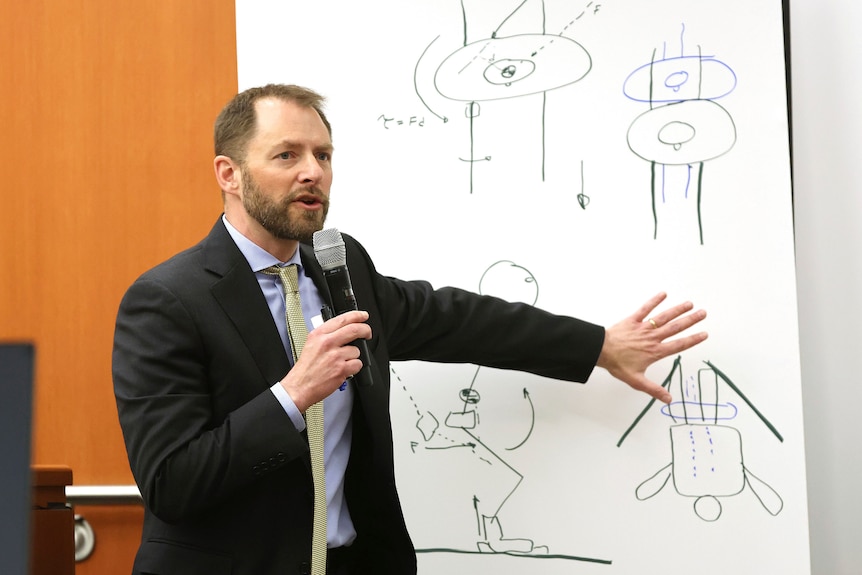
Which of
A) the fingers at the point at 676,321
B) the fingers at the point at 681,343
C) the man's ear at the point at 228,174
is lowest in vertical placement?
the fingers at the point at 681,343

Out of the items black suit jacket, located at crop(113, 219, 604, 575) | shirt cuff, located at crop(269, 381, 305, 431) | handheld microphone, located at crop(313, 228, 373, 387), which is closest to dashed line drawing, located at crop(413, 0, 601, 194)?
black suit jacket, located at crop(113, 219, 604, 575)

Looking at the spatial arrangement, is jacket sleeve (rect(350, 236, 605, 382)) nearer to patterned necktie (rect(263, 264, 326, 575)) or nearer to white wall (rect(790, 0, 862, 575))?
patterned necktie (rect(263, 264, 326, 575))

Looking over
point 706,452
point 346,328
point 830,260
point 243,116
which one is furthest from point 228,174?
point 830,260

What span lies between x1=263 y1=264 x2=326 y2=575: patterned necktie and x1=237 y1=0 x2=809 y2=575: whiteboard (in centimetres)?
42

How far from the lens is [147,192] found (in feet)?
8.68

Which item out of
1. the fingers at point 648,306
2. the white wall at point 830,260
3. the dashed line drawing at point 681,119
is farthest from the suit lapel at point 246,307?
the white wall at point 830,260

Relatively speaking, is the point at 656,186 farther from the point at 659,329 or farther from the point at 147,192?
the point at 147,192

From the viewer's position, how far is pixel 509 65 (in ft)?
7.44

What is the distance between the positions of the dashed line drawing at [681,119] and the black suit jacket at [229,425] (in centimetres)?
42

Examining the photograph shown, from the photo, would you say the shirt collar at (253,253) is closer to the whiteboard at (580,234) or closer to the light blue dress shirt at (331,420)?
the light blue dress shirt at (331,420)

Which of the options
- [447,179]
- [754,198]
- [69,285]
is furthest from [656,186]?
[69,285]

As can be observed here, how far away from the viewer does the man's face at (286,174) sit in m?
1.99

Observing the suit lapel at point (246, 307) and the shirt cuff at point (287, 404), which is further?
the suit lapel at point (246, 307)

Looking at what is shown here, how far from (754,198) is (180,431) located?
4.43 feet
